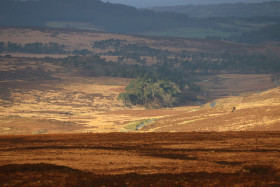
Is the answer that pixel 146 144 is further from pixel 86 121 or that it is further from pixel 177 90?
pixel 177 90

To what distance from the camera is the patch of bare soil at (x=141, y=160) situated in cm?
972

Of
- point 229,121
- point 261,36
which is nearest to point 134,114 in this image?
point 229,121

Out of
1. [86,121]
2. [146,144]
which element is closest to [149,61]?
[86,121]

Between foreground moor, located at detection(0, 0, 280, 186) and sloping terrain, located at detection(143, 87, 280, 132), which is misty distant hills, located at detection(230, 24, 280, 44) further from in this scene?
sloping terrain, located at detection(143, 87, 280, 132)

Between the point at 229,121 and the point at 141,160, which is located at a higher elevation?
the point at 141,160

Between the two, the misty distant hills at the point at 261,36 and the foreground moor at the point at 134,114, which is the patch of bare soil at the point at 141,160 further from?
the misty distant hills at the point at 261,36

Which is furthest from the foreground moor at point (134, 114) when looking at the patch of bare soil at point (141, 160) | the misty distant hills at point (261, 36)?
the misty distant hills at point (261, 36)

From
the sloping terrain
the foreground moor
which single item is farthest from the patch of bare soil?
the sloping terrain

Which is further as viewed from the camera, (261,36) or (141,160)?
(261,36)

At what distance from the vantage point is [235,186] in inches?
361

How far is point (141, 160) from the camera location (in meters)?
12.4

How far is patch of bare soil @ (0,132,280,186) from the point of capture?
31.9 ft

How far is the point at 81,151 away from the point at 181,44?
5341 inches

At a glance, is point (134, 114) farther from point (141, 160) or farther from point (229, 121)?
point (141, 160)
